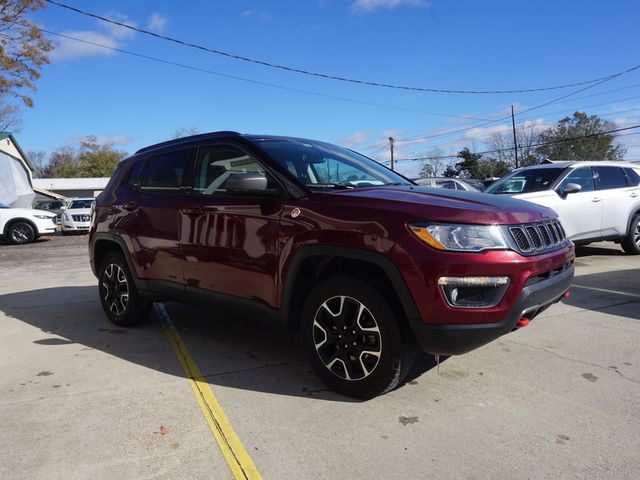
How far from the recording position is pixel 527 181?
8.78 metres

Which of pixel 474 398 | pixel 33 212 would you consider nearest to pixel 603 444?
pixel 474 398

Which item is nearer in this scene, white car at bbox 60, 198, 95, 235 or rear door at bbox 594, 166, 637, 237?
rear door at bbox 594, 166, 637, 237

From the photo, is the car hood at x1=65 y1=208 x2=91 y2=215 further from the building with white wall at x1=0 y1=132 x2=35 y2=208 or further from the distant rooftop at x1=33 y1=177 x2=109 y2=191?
the distant rooftop at x1=33 y1=177 x2=109 y2=191

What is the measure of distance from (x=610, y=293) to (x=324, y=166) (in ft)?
14.2

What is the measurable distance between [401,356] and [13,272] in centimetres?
989

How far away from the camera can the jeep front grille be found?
3.00 meters

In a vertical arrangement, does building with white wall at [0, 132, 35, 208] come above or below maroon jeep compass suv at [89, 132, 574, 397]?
above

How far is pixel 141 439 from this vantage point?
2.86 metres

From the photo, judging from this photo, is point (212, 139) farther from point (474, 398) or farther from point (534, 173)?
point (534, 173)

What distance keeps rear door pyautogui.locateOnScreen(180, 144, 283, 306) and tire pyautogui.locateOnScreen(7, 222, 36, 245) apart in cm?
1567

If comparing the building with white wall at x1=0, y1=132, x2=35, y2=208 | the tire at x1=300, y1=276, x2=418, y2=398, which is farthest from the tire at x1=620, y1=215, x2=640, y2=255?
the building with white wall at x1=0, y1=132, x2=35, y2=208

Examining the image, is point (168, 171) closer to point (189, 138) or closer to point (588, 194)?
point (189, 138)

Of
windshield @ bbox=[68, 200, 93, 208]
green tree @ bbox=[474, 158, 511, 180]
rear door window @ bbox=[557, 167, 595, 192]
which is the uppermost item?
green tree @ bbox=[474, 158, 511, 180]

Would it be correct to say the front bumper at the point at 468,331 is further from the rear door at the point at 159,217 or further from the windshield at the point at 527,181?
the windshield at the point at 527,181
